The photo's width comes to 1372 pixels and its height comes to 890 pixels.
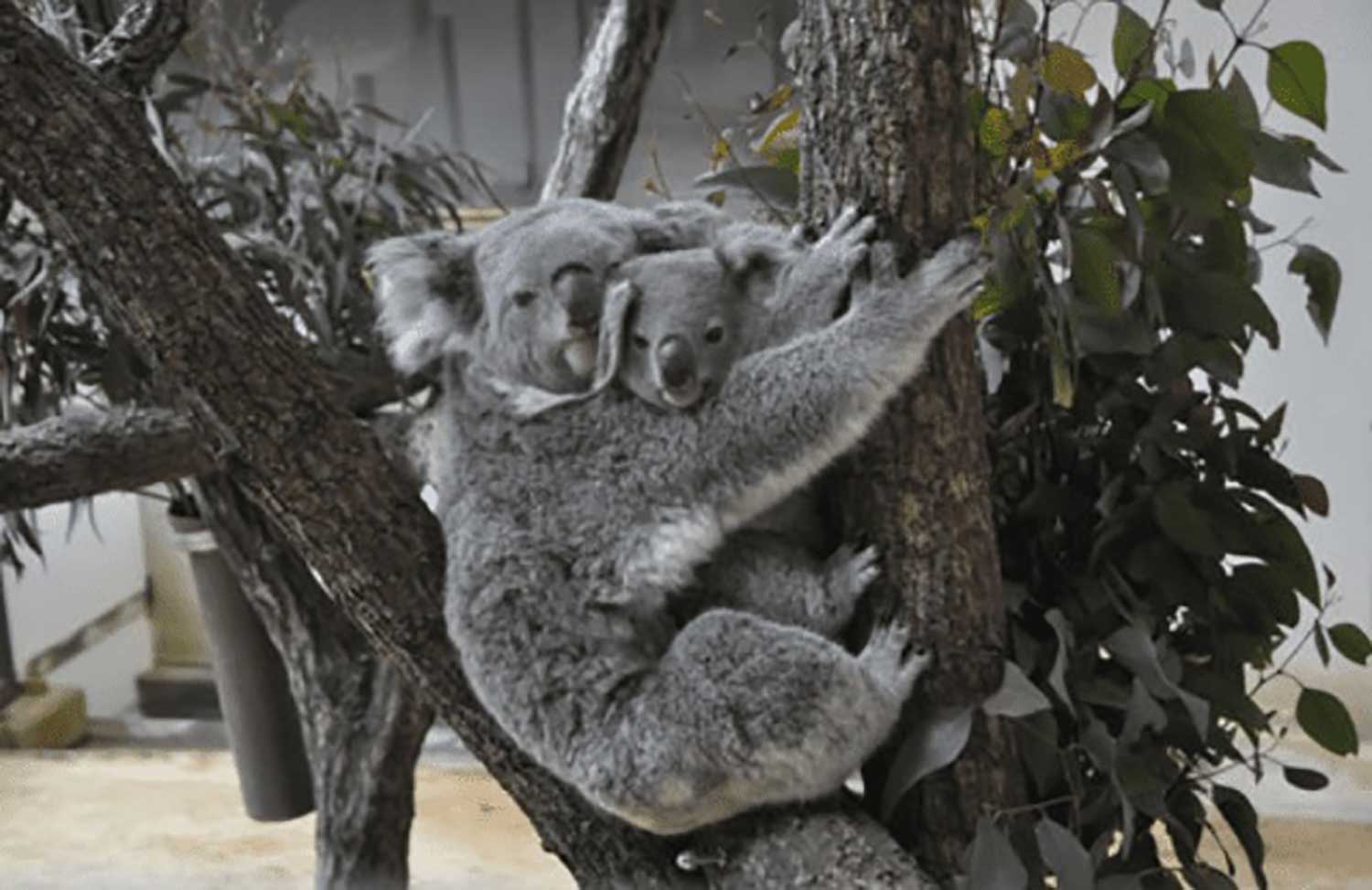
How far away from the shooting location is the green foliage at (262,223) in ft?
8.80

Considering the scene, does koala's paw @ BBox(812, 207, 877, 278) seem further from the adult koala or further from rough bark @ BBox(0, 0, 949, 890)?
rough bark @ BBox(0, 0, 949, 890)

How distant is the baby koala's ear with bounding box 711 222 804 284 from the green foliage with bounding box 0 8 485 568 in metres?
1.29

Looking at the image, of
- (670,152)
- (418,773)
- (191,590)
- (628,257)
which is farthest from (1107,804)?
(191,590)

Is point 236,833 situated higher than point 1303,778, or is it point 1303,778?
point 1303,778

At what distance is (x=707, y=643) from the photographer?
1.37 m

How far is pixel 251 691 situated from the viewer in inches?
131

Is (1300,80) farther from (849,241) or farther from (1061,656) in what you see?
(1061,656)

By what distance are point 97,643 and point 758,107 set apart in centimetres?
328

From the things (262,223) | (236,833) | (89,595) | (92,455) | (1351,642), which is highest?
(262,223)

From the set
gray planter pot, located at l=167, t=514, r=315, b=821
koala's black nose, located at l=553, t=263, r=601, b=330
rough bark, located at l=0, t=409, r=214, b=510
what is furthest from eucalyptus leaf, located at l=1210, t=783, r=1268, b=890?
gray planter pot, located at l=167, t=514, r=315, b=821

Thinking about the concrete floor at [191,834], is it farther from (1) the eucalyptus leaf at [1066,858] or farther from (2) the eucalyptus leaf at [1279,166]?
(2) the eucalyptus leaf at [1279,166]

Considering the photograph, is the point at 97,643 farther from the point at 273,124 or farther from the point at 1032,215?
the point at 1032,215

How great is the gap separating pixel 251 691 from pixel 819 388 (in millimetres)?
2336

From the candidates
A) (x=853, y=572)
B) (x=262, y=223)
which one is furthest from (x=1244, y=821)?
(x=262, y=223)
